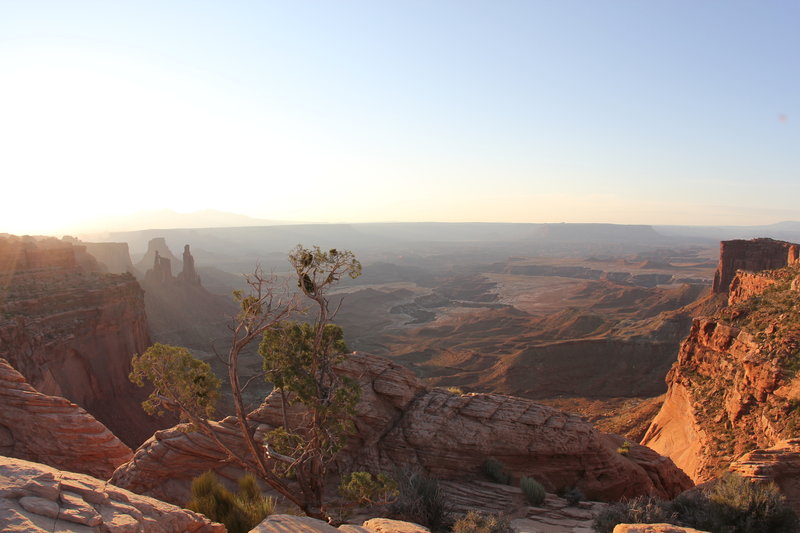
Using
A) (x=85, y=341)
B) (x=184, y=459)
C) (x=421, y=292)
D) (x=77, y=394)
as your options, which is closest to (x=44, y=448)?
(x=184, y=459)

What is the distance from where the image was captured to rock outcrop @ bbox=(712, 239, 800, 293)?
4806 centimetres

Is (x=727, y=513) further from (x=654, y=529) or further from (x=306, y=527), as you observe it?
(x=306, y=527)

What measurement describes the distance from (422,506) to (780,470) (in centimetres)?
919

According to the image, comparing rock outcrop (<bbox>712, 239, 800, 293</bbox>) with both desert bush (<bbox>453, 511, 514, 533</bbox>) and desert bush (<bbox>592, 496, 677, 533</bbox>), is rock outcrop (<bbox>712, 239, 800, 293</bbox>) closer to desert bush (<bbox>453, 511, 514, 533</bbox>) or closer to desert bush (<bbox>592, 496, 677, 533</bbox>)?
desert bush (<bbox>592, 496, 677, 533</bbox>)

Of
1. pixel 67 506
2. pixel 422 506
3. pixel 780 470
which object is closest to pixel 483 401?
pixel 422 506

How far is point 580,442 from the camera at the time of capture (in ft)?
51.6

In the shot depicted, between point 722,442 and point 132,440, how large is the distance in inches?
1108

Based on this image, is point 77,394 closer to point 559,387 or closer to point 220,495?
point 220,495

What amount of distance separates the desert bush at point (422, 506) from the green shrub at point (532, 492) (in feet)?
9.67

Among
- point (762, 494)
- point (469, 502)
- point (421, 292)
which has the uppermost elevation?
point (762, 494)

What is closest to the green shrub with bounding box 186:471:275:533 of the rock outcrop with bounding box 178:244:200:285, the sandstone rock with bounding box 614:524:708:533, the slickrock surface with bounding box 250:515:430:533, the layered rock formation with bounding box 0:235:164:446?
the slickrock surface with bounding box 250:515:430:533

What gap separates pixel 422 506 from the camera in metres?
11.1

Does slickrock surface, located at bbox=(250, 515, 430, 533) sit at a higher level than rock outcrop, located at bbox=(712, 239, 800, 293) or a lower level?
lower

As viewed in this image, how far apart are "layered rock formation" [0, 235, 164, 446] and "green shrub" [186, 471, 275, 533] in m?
17.8
